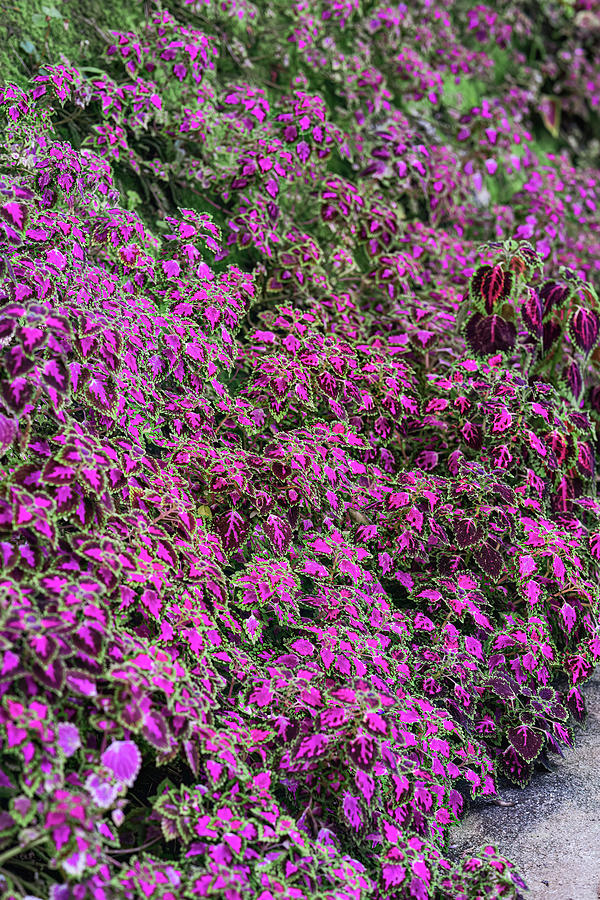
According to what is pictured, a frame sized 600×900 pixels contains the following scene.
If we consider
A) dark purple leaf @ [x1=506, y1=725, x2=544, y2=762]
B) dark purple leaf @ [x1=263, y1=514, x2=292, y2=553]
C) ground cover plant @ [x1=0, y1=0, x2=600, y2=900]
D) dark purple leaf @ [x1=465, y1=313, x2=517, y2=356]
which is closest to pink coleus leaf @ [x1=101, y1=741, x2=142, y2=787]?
ground cover plant @ [x1=0, y1=0, x2=600, y2=900]

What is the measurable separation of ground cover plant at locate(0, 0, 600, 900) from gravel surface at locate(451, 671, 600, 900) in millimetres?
63

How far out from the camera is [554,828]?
6.74 ft

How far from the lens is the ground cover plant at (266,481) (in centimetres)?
159

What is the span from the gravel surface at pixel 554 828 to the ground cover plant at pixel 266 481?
0.21 ft

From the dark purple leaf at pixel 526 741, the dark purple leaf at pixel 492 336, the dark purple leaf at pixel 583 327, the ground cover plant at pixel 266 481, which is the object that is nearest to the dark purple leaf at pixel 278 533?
the ground cover plant at pixel 266 481

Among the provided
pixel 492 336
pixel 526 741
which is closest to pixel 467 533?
pixel 526 741

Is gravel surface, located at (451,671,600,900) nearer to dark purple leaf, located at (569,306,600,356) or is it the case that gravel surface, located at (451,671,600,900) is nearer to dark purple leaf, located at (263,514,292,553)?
dark purple leaf, located at (263,514,292,553)

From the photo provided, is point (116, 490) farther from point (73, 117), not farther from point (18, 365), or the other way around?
point (73, 117)

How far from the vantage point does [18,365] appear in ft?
5.31

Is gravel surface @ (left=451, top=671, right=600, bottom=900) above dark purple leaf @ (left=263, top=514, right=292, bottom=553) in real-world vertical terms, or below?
below

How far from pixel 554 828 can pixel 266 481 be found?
116 cm

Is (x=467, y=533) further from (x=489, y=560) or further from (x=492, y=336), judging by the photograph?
(x=492, y=336)

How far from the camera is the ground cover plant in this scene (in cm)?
159

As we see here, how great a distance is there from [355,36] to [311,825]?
3.67 meters
